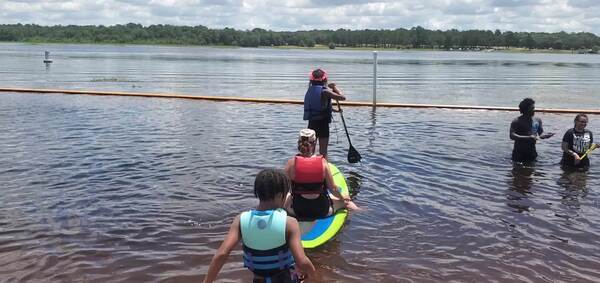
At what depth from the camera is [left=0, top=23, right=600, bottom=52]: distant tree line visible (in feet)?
Answer: 492

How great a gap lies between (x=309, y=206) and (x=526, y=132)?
5951 millimetres

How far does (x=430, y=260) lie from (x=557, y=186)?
4148 mm

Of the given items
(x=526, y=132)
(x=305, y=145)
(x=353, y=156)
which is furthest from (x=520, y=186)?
(x=305, y=145)

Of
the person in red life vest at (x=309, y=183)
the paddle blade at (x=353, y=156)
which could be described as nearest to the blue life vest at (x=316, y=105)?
the paddle blade at (x=353, y=156)

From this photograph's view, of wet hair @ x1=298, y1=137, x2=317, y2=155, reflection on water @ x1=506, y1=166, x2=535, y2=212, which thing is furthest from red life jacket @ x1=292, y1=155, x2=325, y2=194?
reflection on water @ x1=506, y1=166, x2=535, y2=212

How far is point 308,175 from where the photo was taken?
20.1 feet

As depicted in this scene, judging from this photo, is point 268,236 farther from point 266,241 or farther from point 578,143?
point 578,143

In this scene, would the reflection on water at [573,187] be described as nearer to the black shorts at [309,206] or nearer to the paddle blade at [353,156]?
the paddle blade at [353,156]

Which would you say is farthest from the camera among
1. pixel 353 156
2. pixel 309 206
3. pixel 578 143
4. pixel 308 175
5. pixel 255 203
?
pixel 353 156

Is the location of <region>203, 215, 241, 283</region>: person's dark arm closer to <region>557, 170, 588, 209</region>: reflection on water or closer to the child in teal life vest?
the child in teal life vest

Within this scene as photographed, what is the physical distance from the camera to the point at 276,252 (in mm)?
3947

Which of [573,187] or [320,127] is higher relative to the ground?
[320,127]

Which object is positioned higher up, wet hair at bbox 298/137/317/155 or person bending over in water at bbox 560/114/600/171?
wet hair at bbox 298/137/317/155

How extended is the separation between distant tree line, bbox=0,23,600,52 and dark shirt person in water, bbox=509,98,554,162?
14493cm
